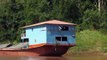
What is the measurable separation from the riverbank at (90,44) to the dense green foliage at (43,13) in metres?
4.55

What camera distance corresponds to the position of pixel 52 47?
29.5m

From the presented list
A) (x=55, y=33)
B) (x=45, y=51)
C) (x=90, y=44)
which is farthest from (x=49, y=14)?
(x=55, y=33)

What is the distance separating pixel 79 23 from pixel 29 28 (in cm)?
1227

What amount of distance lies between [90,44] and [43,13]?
36.7 ft

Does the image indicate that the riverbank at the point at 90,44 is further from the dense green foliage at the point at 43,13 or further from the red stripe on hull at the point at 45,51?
the dense green foliage at the point at 43,13

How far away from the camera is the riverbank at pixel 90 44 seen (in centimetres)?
3294

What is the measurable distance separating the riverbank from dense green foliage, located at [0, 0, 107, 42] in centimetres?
455

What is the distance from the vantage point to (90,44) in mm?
34781

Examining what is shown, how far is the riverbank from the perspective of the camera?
108 ft

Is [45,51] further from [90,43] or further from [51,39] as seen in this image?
[90,43]

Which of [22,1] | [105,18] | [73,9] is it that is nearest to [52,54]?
[105,18]

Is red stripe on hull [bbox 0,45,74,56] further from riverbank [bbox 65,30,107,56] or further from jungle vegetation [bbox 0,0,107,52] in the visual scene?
jungle vegetation [bbox 0,0,107,52]

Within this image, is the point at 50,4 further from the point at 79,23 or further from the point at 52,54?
the point at 52,54

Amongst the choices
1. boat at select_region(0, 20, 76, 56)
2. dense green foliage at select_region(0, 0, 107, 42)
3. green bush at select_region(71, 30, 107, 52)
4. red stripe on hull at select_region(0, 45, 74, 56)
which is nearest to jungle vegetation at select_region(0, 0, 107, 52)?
dense green foliage at select_region(0, 0, 107, 42)
